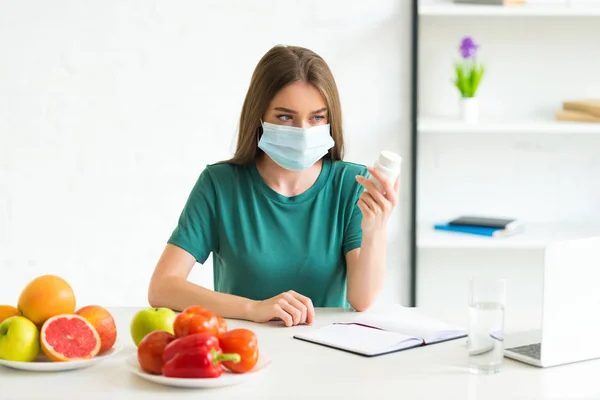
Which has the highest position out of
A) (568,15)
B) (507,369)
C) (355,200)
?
(568,15)

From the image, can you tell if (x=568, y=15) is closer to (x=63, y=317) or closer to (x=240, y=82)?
(x=240, y=82)

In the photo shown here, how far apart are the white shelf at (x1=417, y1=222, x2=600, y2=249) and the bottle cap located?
1.35m

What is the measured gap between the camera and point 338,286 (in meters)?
2.15

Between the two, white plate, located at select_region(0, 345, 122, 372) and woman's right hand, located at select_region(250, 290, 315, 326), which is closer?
white plate, located at select_region(0, 345, 122, 372)

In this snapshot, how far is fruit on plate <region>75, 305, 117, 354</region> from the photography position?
1.52 metres

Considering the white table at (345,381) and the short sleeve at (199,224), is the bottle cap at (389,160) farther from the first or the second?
the short sleeve at (199,224)

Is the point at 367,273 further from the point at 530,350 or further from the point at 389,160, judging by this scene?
the point at 530,350

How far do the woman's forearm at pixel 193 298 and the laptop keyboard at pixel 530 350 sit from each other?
54 cm

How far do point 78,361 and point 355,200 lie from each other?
2.98ft

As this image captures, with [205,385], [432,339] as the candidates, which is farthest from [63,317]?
[432,339]

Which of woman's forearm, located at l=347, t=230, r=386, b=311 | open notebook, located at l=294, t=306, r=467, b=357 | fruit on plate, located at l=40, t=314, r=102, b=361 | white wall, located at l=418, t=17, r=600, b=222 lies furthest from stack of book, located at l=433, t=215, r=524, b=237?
fruit on plate, located at l=40, t=314, r=102, b=361

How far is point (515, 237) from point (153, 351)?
6.34 ft

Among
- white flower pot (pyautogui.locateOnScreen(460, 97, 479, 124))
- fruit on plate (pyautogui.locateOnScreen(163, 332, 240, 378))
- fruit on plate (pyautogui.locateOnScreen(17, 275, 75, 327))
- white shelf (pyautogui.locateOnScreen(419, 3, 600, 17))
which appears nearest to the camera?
fruit on plate (pyautogui.locateOnScreen(163, 332, 240, 378))

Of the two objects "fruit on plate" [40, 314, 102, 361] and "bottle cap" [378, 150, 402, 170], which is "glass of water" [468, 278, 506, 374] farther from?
"fruit on plate" [40, 314, 102, 361]
